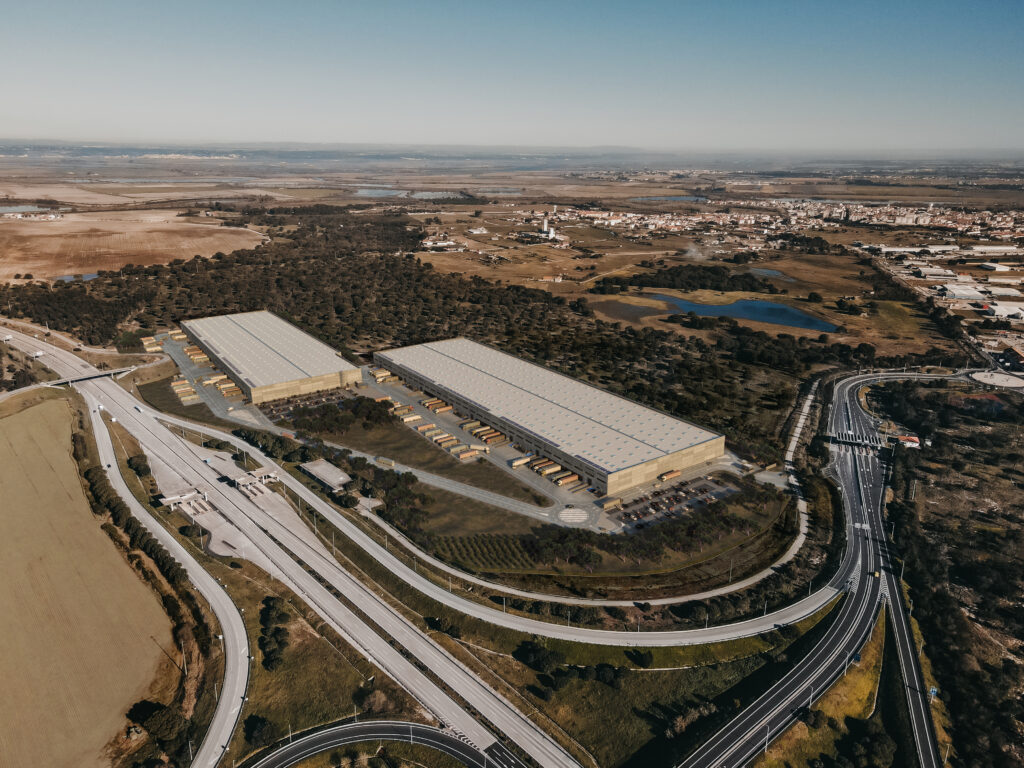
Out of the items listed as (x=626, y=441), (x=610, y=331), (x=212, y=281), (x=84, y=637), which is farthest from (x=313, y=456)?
(x=212, y=281)

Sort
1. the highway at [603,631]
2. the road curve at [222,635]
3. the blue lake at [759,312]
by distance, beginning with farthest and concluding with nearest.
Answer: the blue lake at [759,312]
the highway at [603,631]
the road curve at [222,635]

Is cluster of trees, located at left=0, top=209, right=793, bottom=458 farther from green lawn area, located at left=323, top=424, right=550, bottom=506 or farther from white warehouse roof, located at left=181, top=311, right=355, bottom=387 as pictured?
green lawn area, located at left=323, top=424, right=550, bottom=506

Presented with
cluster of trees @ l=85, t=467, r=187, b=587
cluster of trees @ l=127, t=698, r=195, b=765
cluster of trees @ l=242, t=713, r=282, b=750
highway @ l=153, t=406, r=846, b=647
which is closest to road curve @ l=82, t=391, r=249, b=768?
cluster of trees @ l=85, t=467, r=187, b=587

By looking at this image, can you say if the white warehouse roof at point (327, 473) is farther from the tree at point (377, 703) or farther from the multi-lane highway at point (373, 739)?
the multi-lane highway at point (373, 739)

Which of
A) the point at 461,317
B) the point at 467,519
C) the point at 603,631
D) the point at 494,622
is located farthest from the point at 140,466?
the point at 461,317

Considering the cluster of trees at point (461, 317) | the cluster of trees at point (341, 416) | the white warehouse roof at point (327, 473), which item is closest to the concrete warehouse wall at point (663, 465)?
the cluster of trees at point (461, 317)

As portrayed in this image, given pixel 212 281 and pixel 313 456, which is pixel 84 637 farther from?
pixel 212 281

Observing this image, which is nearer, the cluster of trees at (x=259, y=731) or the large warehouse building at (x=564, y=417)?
the cluster of trees at (x=259, y=731)
